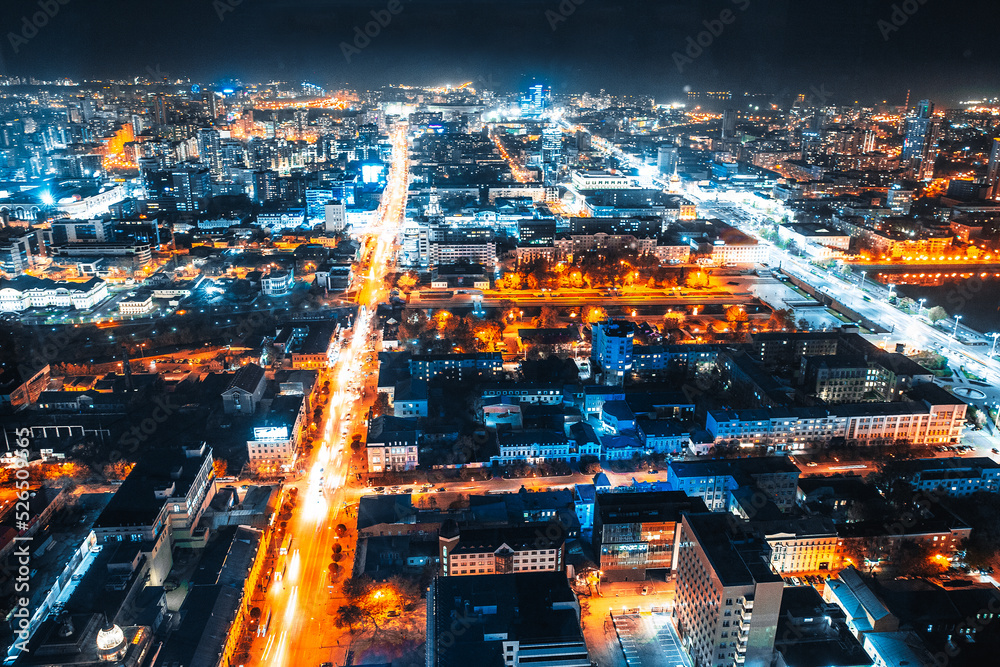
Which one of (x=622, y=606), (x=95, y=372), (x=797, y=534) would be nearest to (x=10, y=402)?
(x=95, y=372)

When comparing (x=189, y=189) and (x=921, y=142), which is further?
(x=921, y=142)

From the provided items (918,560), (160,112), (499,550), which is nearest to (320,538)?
(499,550)

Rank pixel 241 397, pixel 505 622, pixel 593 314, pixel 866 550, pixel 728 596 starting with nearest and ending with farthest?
1. pixel 728 596
2. pixel 505 622
3. pixel 866 550
4. pixel 241 397
5. pixel 593 314

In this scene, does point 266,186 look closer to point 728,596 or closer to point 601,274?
point 601,274

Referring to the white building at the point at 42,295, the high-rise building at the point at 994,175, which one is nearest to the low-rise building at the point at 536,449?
the white building at the point at 42,295

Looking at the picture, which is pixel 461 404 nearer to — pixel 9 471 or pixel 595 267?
pixel 9 471

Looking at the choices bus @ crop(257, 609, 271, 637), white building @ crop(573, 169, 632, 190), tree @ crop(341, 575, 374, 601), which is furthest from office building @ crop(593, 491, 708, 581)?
white building @ crop(573, 169, 632, 190)

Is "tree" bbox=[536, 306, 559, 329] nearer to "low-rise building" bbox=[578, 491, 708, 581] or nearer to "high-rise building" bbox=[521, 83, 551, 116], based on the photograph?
"low-rise building" bbox=[578, 491, 708, 581]
